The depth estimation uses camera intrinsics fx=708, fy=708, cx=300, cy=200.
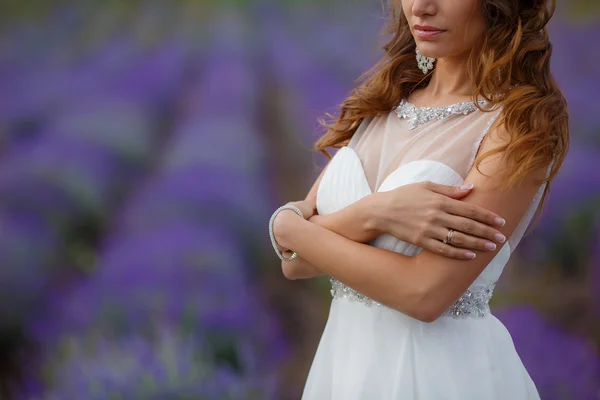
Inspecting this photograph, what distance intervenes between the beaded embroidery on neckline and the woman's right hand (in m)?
0.26

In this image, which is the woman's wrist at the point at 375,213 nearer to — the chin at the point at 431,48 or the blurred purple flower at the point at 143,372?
the chin at the point at 431,48

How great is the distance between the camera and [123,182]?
3.09 m

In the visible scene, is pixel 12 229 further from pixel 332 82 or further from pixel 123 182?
pixel 332 82

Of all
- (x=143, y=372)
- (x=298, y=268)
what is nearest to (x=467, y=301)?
(x=298, y=268)

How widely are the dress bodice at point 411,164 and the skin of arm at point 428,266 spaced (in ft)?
0.20

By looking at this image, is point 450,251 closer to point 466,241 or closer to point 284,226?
point 466,241

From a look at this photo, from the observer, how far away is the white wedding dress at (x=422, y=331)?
147 centimetres

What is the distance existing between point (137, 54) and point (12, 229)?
94 cm

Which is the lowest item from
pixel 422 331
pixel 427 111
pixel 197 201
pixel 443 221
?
pixel 197 201

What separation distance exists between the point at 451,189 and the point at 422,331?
1.04 feet

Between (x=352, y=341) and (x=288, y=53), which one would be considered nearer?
(x=352, y=341)

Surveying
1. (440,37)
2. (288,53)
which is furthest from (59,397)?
(440,37)

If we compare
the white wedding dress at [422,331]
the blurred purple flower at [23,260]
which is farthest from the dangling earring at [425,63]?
the blurred purple flower at [23,260]

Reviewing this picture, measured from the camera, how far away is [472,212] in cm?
135
